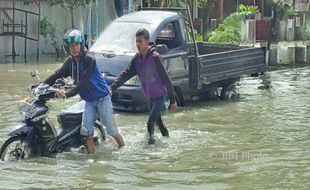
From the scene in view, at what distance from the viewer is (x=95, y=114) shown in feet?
28.6

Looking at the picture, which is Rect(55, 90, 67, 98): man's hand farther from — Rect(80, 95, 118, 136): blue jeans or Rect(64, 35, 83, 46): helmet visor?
Rect(64, 35, 83, 46): helmet visor

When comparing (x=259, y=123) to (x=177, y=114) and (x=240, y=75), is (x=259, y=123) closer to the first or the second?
(x=177, y=114)

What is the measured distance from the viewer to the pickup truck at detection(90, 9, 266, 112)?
12461mm

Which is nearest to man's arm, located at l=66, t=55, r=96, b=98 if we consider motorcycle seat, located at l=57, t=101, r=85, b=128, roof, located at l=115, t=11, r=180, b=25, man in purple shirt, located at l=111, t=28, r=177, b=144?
motorcycle seat, located at l=57, t=101, r=85, b=128

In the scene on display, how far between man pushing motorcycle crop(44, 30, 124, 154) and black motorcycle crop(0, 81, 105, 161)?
254 mm

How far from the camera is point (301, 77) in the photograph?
19.1 meters

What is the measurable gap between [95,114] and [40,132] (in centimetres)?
80

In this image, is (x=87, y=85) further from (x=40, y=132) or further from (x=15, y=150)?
(x=15, y=150)

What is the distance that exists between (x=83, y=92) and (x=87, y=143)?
0.83 meters

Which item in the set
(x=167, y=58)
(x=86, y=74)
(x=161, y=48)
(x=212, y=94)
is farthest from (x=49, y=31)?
(x=86, y=74)

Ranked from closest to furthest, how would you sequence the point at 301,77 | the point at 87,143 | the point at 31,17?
the point at 87,143 → the point at 301,77 → the point at 31,17

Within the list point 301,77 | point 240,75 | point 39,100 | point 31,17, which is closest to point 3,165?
point 39,100

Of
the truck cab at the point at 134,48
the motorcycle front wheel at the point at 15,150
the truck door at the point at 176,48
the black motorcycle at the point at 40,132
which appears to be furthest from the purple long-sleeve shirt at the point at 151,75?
the truck door at the point at 176,48

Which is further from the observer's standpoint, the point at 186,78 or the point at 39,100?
the point at 186,78
